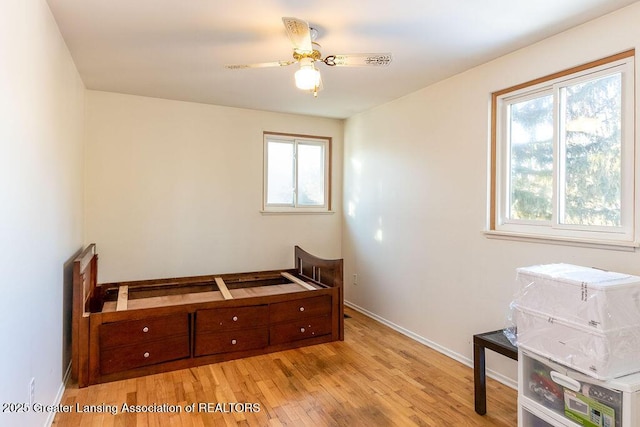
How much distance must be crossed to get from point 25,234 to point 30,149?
0.41m

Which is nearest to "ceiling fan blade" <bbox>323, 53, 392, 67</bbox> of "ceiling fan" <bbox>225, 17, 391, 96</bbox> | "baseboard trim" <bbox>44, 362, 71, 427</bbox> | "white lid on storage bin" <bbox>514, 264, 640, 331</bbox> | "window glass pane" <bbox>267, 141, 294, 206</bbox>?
"ceiling fan" <bbox>225, 17, 391, 96</bbox>

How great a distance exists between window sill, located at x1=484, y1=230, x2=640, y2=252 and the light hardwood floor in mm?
1088

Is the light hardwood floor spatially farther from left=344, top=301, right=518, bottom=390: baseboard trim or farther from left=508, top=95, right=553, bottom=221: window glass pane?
left=508, top=95, right=553, bottom=221: window glass pane

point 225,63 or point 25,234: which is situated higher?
point 225,63

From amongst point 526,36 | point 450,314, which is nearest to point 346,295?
point 450,314

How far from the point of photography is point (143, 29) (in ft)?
7.61

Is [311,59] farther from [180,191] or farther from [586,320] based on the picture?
[180,191]

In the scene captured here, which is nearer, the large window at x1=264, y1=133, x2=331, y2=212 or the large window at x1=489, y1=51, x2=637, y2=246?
the large window at x1=489, y1=51, x2=637, y2=246

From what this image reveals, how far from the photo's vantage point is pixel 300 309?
134 inches

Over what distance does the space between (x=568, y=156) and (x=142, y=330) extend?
3288mm

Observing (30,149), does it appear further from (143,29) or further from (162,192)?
(162,192)

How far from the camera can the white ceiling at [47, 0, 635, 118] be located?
205 cm

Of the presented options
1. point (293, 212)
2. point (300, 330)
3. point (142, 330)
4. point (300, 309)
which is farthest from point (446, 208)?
point (142, 330)

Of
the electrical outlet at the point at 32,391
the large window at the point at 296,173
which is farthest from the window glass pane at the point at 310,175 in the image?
the electrical outlet at the point at 32,391
